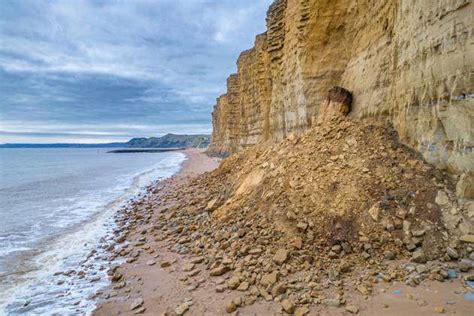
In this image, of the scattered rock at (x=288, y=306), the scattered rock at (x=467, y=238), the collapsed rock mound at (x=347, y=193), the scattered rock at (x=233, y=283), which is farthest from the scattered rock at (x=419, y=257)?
the scattered rock at (x=233, y=283)

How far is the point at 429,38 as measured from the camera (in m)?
6.05

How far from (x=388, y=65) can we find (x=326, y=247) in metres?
5.67

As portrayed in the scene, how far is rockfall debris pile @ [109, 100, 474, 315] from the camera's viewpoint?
4891 mm

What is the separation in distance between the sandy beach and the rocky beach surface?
0.07 feet

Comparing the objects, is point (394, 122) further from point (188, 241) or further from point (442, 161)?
point (188, 241)

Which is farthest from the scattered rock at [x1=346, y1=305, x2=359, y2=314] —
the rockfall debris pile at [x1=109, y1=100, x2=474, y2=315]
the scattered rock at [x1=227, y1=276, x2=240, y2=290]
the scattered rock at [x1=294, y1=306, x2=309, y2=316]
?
the scattered rock at [x1=227, y1=276, x2=240, y2=290]

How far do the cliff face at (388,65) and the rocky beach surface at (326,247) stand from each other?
73 cm

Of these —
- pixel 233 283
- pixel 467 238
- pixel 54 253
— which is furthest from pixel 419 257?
pixel 54 253

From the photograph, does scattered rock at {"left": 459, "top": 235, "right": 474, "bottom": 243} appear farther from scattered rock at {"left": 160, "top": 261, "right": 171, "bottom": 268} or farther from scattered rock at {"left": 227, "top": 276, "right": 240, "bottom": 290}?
scattered rock at {"left": 160, "top": 261, "right": 171, "bottom": 268}

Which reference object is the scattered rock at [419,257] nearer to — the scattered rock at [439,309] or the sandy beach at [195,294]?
the sandy beach at [195,294]

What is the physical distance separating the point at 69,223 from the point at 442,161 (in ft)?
45.6

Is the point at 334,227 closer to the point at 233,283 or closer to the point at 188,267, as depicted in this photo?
the point at 233,283

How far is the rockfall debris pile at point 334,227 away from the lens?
4.89 m

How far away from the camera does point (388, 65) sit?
7977 mm
